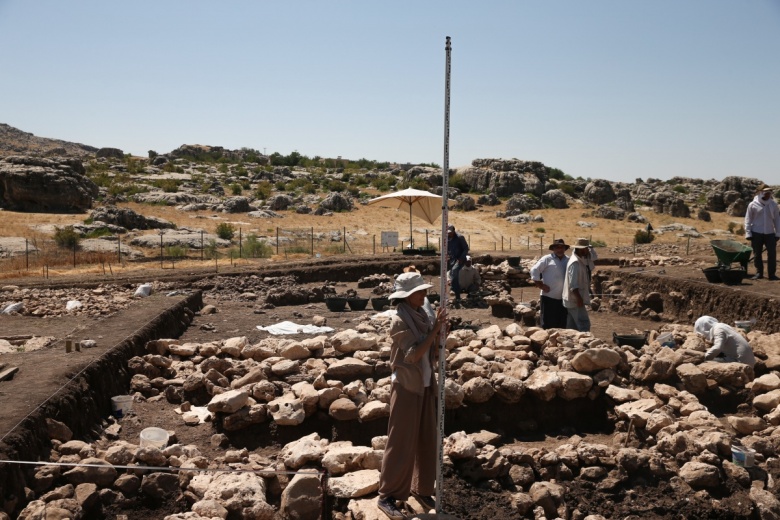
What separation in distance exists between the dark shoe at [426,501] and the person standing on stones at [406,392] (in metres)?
0.25

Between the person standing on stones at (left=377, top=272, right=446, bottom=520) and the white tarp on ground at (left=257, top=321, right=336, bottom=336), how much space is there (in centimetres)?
673

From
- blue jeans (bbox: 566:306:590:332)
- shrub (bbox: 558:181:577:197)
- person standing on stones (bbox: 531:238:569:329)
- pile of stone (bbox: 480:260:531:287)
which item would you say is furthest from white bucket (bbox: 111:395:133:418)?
shrub (bbox: 558:181:577:197)

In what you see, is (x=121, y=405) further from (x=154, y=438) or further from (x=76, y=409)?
(x=154, y=438)

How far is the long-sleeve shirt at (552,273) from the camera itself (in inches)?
370

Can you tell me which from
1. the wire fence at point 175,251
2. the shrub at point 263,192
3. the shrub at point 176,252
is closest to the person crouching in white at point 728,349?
the wire fence at point 175,251

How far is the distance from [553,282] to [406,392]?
5.46 m

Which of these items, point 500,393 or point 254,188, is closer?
point 500,393

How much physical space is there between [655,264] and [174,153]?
75.4 meters

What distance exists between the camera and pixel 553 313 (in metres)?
9.82

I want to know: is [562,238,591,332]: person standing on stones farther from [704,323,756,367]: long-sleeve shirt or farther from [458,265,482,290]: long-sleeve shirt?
[458,265,482,290]: long-sleeve shirt

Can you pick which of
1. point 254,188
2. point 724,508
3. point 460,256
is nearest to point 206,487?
point 724,508

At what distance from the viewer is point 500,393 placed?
720 centimetres

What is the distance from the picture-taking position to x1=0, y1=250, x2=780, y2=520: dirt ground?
5.19 m

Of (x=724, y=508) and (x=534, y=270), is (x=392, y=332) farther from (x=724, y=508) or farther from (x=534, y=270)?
(x=534, y=270)
